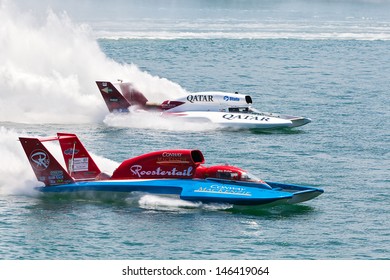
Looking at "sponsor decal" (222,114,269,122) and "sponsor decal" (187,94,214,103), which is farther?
"sponsor decal" (187,94,214,103)

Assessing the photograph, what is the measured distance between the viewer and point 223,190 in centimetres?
3756

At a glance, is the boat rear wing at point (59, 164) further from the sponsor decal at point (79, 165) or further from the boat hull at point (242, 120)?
the boat hull at point (242, 120)

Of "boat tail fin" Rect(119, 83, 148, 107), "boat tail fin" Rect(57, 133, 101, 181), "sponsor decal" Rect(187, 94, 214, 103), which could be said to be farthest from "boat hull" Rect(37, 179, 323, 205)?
"boat tail fin" Rect(119, 83, 148, 107)

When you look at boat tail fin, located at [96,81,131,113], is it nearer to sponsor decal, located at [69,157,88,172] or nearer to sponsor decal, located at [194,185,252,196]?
sponsor decal, located at [69,157,88,172]

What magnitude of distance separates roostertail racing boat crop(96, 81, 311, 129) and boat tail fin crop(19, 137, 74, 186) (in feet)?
53.9

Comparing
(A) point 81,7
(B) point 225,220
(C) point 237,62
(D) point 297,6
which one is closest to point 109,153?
(B) point 225,220

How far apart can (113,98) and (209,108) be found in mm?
5716

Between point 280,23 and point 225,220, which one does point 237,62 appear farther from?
point 225,220

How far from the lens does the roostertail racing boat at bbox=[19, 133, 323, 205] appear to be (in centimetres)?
3747

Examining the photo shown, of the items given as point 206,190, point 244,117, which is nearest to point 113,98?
point 244,117

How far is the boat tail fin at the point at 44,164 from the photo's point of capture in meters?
38.9

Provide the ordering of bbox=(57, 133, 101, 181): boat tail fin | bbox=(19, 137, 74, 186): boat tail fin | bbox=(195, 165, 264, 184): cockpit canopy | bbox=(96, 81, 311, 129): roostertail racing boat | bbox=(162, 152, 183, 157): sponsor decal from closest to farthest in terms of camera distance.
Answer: bbox=(195, 165, 264, 184): cockpit canopy → bbox=(162, 152, 183, 157): sponsor decal → bbox=(19, 137, 74, 186): boat tail fin → bbox=(57, 133, 101, 181): boat tail fin → bbox=(96, 81, 311, 129): roostertail racing boat

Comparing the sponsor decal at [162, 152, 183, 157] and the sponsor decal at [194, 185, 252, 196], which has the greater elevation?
the sponsor decal at [162, 152, 183, 157]

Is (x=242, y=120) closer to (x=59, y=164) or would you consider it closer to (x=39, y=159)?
(x=59, y=164)
